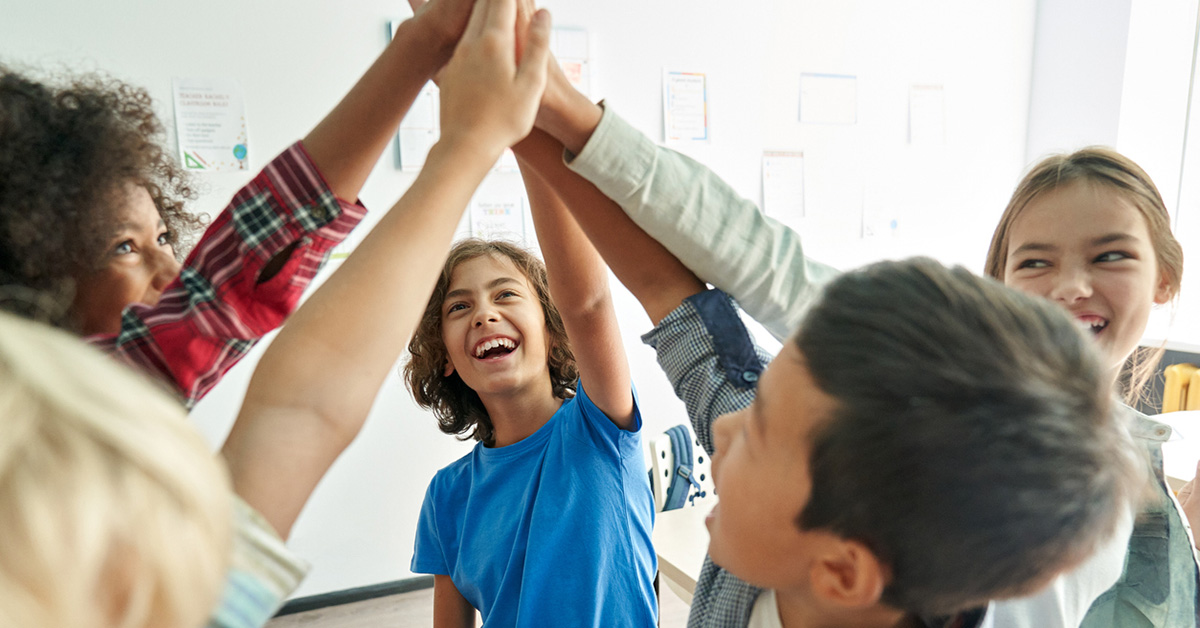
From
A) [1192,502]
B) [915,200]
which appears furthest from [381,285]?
[915,200]

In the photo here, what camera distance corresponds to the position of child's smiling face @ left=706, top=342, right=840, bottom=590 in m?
0.56

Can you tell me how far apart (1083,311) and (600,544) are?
733mm

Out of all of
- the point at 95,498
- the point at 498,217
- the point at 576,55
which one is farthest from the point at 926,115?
the point at 95,498

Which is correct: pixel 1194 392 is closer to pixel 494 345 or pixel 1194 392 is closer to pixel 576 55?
pixel 576 55

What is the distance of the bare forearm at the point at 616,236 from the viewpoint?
70cm

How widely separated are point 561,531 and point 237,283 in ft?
2.07

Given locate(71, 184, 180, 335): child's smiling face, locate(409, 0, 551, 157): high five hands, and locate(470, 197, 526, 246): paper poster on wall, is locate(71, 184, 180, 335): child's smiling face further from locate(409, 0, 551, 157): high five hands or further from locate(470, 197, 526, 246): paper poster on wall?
locate(470, 197, 526, 246): paper poster on wall

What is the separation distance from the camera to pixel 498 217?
2.82 metres

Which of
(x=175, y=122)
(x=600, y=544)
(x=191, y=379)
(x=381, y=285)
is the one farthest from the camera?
(x=175, y=122)

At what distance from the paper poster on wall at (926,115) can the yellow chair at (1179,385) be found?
1.43m

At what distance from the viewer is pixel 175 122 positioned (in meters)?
2.38

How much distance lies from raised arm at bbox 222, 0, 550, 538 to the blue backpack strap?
1435 millimetres

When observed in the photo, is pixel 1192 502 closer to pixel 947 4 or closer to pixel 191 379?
pixel 191 379

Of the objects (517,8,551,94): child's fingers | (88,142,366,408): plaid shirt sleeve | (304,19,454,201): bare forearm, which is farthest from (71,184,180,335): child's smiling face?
(517,8,551,94): child's fingers
